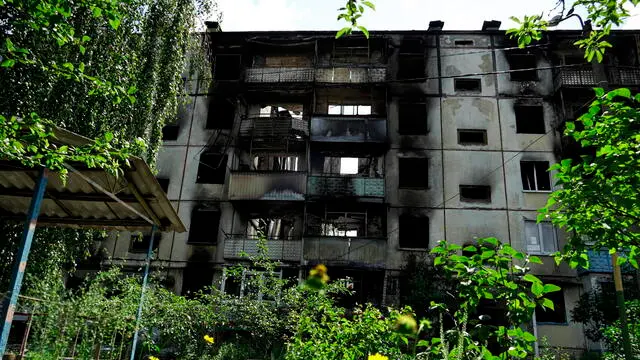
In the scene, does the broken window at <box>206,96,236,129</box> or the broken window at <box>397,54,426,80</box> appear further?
the broken window at <box>397,54,426,80</box>

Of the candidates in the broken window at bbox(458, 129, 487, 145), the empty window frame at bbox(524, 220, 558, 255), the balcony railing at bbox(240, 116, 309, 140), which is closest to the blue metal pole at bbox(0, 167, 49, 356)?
the balcony railing at bbox(240, 116, 309, 140)

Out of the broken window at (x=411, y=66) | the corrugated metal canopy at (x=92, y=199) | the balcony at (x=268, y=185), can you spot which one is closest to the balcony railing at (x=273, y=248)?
the balcony at (x=268, y=185)

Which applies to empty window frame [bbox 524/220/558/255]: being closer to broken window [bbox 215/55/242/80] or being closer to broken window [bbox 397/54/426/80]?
broken window [bbox 397/54/426/80]

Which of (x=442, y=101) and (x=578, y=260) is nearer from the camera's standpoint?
(x=578, y=260)

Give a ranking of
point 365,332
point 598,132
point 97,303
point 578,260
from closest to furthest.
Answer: point 578,260, point 598,132, point 365,332, point 97,303

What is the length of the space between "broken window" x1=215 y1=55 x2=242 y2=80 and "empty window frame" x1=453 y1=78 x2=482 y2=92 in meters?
13.9

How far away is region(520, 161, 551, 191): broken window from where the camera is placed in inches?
990

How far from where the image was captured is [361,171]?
2714 centimetres

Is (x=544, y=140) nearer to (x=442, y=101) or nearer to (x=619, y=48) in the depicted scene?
(x=442, y=101)

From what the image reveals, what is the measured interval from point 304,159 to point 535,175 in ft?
43.9

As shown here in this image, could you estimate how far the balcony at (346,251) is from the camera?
22922 millimetres

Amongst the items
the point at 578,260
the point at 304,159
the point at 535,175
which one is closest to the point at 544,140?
the point at 535,175

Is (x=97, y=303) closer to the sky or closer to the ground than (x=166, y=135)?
closer to the ground

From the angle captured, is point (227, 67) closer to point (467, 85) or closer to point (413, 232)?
point (467, 85)
